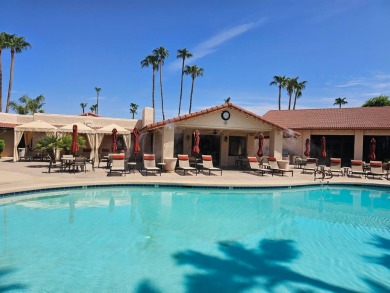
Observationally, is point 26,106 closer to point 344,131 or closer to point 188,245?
point 344,131

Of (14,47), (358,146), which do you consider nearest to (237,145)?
(358,146)

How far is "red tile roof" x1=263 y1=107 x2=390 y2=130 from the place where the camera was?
25544 millimetres

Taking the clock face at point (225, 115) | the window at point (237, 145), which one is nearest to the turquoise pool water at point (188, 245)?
the clock face at point (225, 115)

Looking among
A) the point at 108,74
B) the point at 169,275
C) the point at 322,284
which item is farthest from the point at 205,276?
the point at 108,74

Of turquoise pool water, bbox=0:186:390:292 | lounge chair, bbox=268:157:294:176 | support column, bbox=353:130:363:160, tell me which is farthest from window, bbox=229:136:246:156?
turquoise pool water, bbox=0:186:390:292

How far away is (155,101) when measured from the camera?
48.2m

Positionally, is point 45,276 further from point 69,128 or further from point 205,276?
point 69,128

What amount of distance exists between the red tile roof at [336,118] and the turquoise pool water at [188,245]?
16.0 meters

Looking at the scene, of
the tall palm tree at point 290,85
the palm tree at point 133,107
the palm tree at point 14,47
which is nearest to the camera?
the palm tree at point 14,47

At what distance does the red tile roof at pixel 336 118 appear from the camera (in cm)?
2554

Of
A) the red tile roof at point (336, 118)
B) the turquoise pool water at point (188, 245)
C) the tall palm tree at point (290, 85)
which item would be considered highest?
the tall palm tree at point (290, 85)

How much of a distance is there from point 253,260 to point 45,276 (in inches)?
164

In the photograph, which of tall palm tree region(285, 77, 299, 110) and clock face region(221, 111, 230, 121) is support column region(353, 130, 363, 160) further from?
tall palm tree region(285, 77, 299, 110)

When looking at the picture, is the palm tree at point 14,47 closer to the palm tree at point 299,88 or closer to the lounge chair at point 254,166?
the lounge chair at point 254,166
